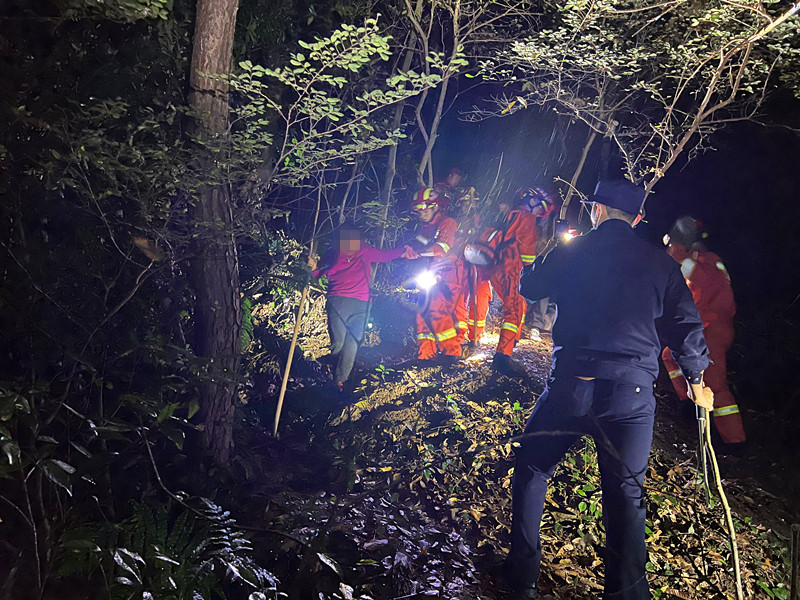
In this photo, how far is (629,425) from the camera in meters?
2.85

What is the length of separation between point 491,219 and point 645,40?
566cm

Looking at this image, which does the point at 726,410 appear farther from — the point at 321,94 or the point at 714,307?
the point at 321,94

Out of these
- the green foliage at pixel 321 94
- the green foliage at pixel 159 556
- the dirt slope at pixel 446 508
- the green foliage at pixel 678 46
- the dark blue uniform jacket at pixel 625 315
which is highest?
the green foliage at pixel 678 46

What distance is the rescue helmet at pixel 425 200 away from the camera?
7.27 metres

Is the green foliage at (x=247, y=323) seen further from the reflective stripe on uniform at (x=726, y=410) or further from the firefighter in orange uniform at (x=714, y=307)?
the reflective stripe on uniform at (x=726, y=410)

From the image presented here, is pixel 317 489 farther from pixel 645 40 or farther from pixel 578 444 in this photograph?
pixel 645 40

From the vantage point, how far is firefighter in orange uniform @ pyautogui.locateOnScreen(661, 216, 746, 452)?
5.35 metres

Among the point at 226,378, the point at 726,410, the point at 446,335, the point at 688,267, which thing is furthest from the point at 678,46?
the point at 226,378

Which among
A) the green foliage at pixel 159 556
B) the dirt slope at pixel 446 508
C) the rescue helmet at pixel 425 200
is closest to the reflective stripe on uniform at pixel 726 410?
the dirt slope at pixel 446 508

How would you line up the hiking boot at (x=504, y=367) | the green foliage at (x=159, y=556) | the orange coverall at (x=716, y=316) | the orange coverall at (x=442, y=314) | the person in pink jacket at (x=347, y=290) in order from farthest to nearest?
1. the orange coverall at (x=442, y=314)
2. the hiking boot at (x=504, y=367)
3. the person in pink jacket at (x=347, y=290)
4. the orange coverall at (x=716, y=316)
5. the green foliage at (x=159, y=556)

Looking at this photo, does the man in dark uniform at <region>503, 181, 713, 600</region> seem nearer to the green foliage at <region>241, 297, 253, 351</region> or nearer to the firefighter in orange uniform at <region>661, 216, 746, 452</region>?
the firefighter in orange uniform at <region>661, 216, 746, 452</region>

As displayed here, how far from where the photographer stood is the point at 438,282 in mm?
7707

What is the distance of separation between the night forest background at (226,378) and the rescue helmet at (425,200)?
1.47 metres

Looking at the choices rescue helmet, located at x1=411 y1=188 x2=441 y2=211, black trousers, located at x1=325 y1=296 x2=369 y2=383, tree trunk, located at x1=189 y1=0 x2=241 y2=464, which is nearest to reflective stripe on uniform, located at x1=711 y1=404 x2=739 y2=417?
black trousers, located at x1=325 y1=296 x2=369 y2=383
